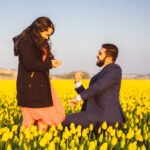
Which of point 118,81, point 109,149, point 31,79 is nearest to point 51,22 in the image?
point 31,79

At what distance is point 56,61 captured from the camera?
5945 mm

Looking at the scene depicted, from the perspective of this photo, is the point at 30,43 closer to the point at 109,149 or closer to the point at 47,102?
the point at 47,102

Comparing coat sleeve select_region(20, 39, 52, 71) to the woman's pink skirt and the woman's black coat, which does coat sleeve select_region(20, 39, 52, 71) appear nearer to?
the woman's black coat

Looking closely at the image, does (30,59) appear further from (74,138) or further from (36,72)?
(74,138)

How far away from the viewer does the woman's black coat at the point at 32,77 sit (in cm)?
590

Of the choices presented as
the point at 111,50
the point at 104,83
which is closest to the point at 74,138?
the point at 104,83

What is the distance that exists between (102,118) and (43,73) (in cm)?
97

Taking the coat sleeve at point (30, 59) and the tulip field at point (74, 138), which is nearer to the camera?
the tulip field at point (74, 138)

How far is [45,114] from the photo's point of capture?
6.18 meters

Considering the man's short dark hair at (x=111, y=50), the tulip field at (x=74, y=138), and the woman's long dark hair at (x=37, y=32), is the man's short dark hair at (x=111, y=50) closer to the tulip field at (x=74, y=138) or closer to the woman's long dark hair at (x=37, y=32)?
the woman's long dark hair at (x=37, y=32)

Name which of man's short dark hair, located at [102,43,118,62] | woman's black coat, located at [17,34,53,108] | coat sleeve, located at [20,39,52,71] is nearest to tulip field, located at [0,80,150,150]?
woman's black coat, located at [17,34,53,108]

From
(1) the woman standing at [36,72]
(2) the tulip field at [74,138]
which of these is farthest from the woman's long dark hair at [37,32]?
(2) the tulip field at [74,138]

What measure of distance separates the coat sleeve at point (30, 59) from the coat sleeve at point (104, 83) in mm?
564

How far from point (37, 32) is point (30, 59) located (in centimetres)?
34
